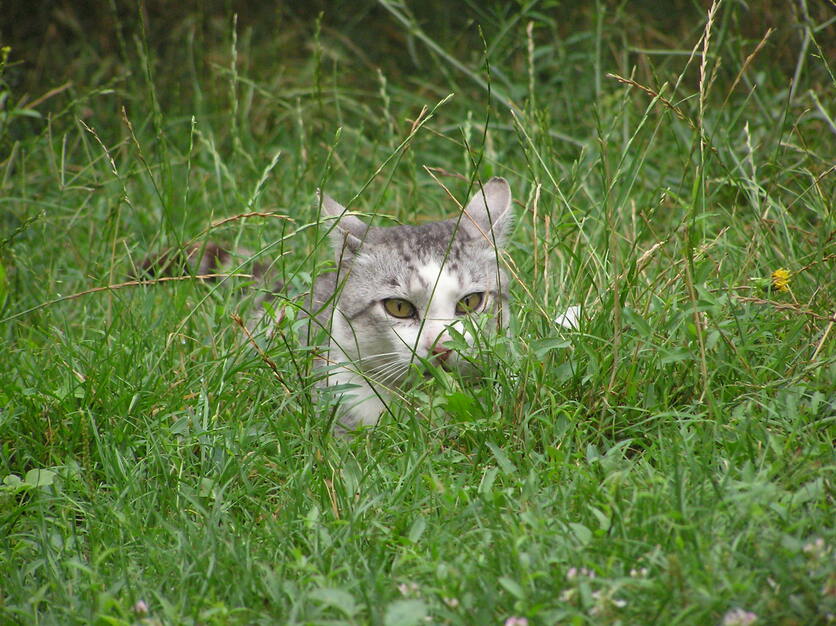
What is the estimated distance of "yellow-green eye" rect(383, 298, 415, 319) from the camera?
3080 millimetres

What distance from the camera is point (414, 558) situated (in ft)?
6.41

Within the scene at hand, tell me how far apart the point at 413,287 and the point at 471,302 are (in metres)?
0.24

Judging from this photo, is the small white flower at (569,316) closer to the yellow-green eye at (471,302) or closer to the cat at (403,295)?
the cat at (403,295)

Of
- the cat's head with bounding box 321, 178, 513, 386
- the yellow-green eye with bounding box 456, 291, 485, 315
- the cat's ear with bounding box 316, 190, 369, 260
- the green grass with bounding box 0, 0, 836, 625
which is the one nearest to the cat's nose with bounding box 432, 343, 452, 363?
the cat's head with bounding box 321, 178, 513, 386

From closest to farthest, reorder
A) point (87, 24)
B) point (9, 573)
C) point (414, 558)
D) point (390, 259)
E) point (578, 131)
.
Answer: point (414, 558) < point (9, 573) < point (390, 259) < point (578, 131) < point (87, 24)

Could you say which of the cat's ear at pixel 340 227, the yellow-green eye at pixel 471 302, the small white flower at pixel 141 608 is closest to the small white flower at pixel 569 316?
the yellow-green eye at pixel 471 302

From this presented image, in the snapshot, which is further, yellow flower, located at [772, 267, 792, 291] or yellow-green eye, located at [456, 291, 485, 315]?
yellow-green eye, located at [456, 291, 485, 315]

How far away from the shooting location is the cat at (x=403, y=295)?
→ 292cm

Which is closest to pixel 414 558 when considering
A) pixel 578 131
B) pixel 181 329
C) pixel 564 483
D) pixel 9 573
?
pixel 564 483

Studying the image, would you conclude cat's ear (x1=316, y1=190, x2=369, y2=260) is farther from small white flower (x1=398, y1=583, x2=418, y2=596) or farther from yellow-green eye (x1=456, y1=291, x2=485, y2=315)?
small white flower (x1=398, y1=583, x2=418, y2=596)

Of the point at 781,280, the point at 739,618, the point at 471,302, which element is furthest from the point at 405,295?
the point at 739,618

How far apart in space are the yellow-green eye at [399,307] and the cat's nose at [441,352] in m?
0.28

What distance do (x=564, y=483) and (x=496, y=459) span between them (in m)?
0.27

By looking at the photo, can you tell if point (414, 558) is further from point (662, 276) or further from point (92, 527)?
point (662, 276)
